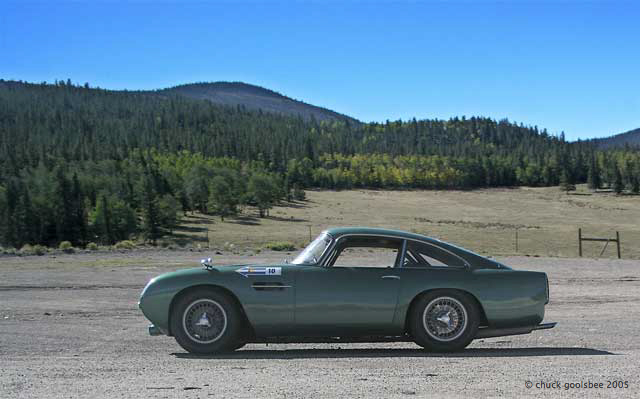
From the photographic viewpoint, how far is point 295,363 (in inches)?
287

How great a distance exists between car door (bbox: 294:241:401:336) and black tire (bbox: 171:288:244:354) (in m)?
0.79

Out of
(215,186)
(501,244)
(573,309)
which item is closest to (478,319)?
(573,309)

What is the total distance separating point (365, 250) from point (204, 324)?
7.49ft

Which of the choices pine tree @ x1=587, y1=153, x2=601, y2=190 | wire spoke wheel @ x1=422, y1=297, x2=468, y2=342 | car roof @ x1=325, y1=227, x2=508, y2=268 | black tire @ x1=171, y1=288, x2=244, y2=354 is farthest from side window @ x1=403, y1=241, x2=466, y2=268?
pine tree @ x1=587, y1=153, x2=601, y2=190

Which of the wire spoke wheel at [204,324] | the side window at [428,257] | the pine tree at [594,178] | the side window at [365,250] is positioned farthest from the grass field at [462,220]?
the wire spoke wheel at [204,324]

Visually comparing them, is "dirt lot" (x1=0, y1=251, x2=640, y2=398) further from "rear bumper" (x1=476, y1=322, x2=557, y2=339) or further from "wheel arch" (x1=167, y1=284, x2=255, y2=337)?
"wheel arch" (x1=167, y1=284, x2=255, y2=337)

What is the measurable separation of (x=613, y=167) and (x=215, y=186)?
114m

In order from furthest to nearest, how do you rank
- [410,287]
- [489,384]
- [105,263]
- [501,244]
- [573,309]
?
[501,244] < [105,263] < [573,309] < [410,287] < [489,384]

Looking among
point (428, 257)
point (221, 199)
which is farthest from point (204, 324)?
point (221, 199)

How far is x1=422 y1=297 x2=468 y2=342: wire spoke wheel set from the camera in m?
8.22

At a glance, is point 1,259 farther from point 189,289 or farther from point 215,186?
point 215,186

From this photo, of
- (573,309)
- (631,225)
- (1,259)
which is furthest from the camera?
(631,225)

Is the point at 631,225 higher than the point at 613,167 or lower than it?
lower

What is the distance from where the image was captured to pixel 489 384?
6055mm
